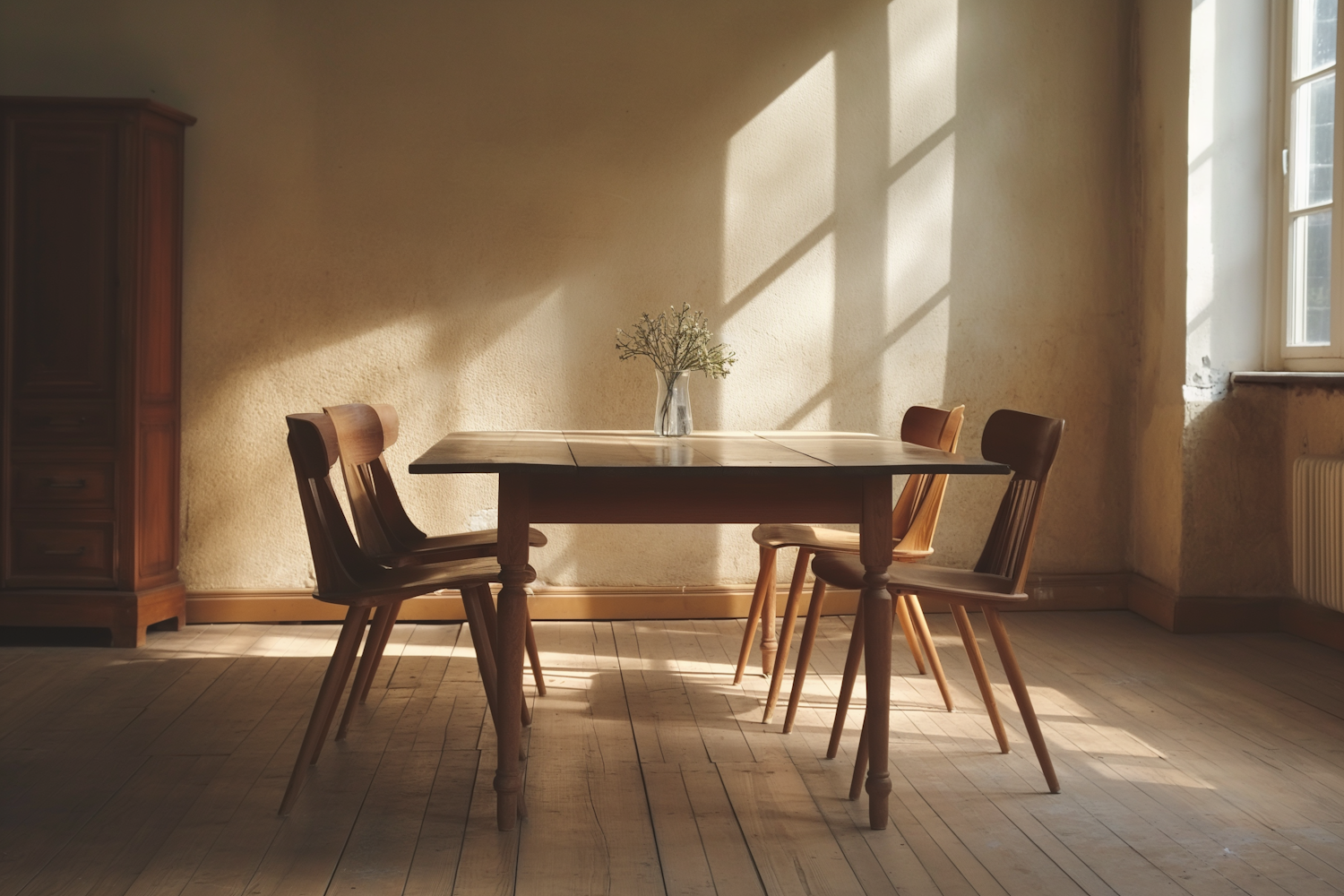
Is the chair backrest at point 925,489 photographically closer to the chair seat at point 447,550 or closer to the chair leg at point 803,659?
the chair leg at point 803,659

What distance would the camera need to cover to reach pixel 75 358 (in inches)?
170

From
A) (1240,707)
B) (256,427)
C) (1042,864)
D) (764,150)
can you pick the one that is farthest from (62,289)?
(1240,707)

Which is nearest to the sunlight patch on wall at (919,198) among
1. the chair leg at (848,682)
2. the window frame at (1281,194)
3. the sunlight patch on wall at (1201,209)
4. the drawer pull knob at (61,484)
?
the sunlight patch on wall at (1201,209)

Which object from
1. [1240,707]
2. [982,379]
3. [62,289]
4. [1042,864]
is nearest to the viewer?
[1042,864]

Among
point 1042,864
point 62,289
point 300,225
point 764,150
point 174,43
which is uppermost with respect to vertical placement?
point 174,43

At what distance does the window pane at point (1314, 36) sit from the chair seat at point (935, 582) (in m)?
2.78

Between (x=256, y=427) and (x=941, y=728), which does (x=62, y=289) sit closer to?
(x=256, y=427)

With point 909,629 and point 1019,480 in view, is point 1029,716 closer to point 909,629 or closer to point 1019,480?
point 1019,480

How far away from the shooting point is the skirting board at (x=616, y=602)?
4.74 m

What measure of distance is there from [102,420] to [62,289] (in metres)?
0.52

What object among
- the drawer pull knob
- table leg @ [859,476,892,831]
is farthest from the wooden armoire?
table leg @ [859,476,892,831]

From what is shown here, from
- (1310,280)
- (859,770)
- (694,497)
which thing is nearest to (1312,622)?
(1310,280)

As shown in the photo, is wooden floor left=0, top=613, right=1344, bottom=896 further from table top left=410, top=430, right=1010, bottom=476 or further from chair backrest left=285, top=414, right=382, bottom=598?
table top left=410, top=430, right=1010, bottom=476

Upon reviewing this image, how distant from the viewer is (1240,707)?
350 centimetres
